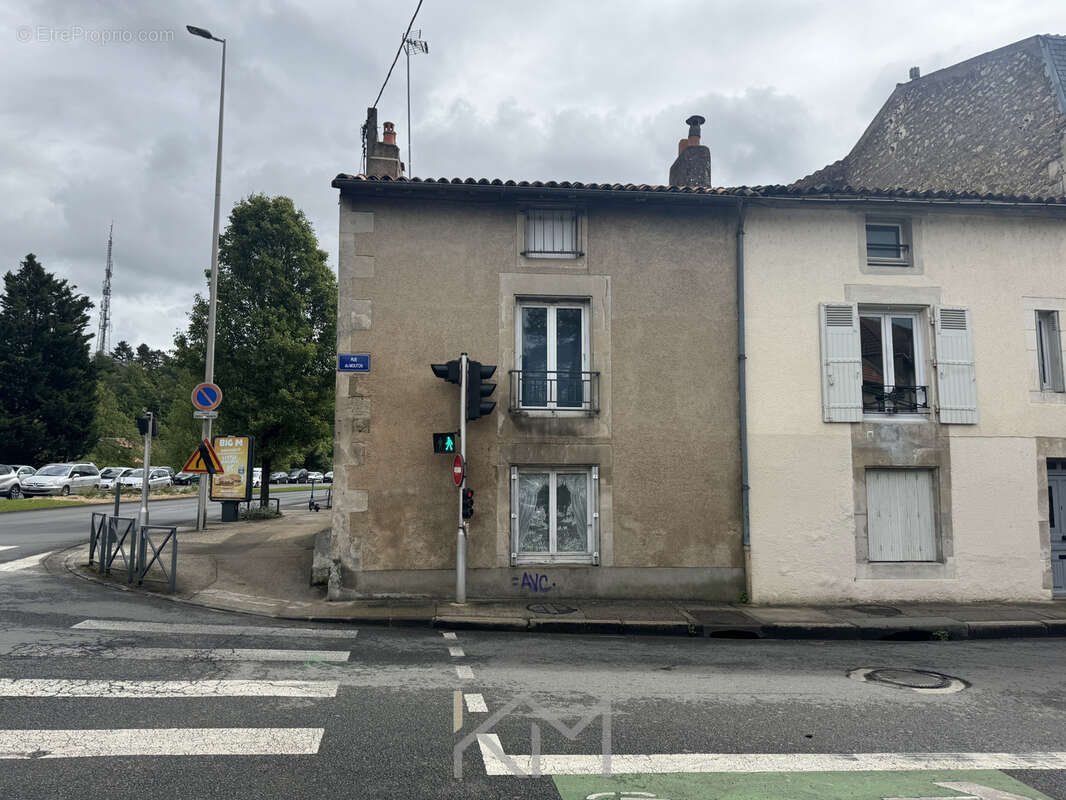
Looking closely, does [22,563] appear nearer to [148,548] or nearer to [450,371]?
[148,548]

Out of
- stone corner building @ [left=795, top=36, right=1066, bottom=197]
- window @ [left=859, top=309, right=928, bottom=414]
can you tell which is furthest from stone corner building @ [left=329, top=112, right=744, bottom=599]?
stone corner building @ [left=795, top=36, right=1066, bottom=197]

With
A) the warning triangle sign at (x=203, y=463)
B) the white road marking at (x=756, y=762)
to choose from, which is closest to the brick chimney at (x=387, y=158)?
the warning triangle sign at (x=203, y=463)

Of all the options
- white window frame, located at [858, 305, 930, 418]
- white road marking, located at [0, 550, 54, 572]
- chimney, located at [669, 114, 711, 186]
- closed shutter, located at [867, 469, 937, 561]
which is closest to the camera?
closed shutter, located at [867, 469, 937, 561]

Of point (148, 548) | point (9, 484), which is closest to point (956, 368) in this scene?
point (148, 548)

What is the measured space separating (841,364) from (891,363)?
93cm

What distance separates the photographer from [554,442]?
33.9 feet

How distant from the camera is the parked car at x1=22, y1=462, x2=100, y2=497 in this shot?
30.0 meters

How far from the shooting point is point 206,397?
12930 mm

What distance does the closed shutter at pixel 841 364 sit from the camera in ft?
34.9

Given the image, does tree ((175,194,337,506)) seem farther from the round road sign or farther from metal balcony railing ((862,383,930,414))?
metal balcony railing ((862,383,930,414))

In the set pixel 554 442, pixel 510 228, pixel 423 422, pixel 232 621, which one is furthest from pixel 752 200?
pixel 232 621

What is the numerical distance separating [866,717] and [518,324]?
6.94 m

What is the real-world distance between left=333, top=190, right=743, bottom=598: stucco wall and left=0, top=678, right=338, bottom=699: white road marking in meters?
4.26

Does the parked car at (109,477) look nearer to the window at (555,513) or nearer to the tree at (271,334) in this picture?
the tree at (271,334)
